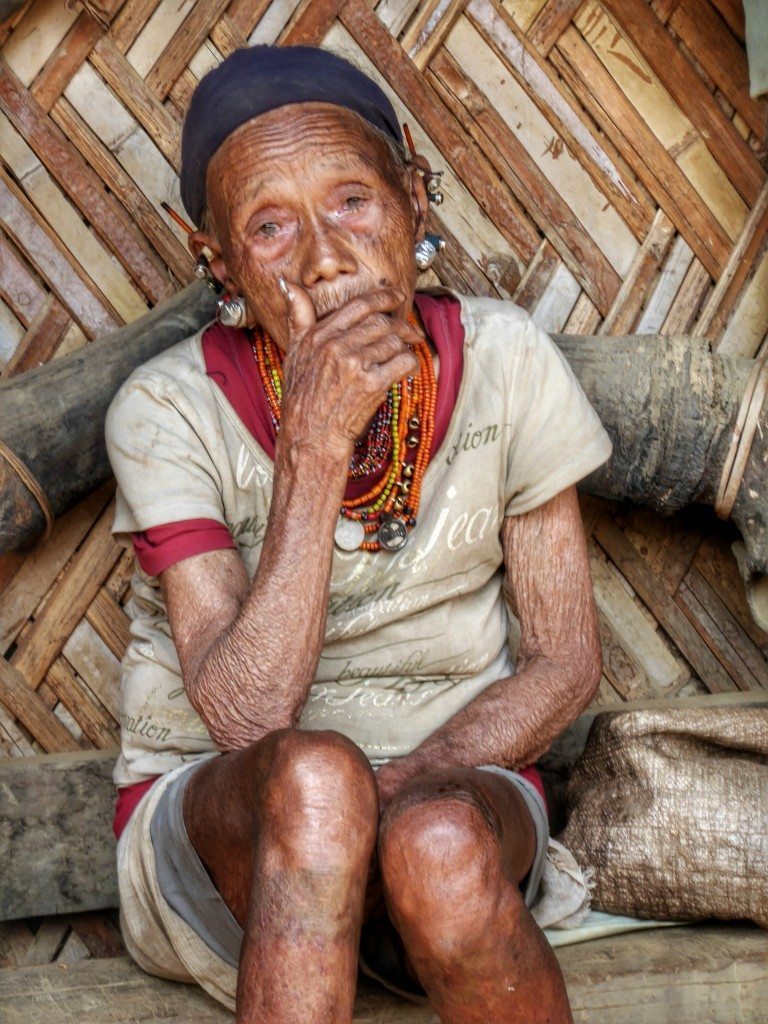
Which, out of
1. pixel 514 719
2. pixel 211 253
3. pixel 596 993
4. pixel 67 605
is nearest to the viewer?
pixel 596 993

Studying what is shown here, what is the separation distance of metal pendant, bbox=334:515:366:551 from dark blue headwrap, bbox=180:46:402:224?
58 centimetres

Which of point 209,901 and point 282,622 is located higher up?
A: point 282,622

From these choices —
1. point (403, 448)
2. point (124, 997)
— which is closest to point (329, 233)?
point (403, 448)

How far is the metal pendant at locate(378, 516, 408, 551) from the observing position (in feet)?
6.81

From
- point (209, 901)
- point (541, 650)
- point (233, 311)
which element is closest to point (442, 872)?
point (209, 901)

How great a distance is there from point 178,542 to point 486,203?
1181mm

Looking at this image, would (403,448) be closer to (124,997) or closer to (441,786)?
(441,786)

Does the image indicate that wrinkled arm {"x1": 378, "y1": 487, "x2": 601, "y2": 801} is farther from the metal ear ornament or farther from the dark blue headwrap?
the dark blue headwrap

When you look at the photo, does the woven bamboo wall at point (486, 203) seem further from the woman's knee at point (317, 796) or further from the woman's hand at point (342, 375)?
the woman's knee at point (317, 796)

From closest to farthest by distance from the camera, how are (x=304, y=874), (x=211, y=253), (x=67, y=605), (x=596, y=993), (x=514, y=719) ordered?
(x=304, y=874), (x=596, y=993), (x=514, y=719), (x=211, y=253), (x=67, y=605)

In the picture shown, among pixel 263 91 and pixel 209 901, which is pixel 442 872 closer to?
pixel 209 901

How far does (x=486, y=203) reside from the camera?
2.80 meters

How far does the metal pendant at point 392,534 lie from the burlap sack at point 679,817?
1.50 ft

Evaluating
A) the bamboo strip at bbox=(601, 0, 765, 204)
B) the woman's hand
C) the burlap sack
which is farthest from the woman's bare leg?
the bamboo strip at bbox=(601, 0, 765, 204)
